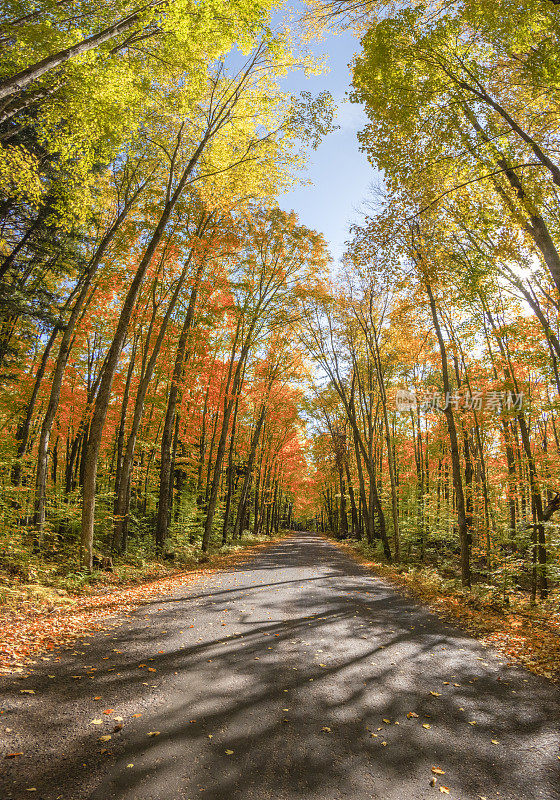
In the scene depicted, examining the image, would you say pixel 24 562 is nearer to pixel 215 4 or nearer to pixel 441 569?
pixel 215 4

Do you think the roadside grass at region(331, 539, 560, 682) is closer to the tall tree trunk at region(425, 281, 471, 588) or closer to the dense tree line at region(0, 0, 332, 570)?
the tall tree trunk at region(425, 281, 471, 588)

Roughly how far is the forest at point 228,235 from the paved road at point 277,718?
4059 millimetres

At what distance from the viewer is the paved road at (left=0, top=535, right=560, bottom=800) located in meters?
2.65

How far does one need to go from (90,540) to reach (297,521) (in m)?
96.9

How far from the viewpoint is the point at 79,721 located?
3227 mm

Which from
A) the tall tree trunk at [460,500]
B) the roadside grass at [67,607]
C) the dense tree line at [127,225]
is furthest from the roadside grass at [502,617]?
the dense tree line at [127,225]

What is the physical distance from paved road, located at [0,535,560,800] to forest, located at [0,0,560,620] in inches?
160

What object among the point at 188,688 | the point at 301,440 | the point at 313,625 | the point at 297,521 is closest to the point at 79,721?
the point at 188,688

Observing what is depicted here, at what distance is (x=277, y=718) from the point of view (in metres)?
3.50

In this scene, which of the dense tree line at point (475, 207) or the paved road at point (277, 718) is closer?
the paved road at point (277, 718)

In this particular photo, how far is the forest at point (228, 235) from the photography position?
689 cm

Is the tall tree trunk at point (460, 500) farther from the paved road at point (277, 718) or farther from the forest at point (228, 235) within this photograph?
the paved road at point (277, 718)

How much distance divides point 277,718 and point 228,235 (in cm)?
1388

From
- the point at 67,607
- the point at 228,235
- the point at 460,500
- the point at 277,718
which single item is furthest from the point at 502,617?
the point at 228,235
